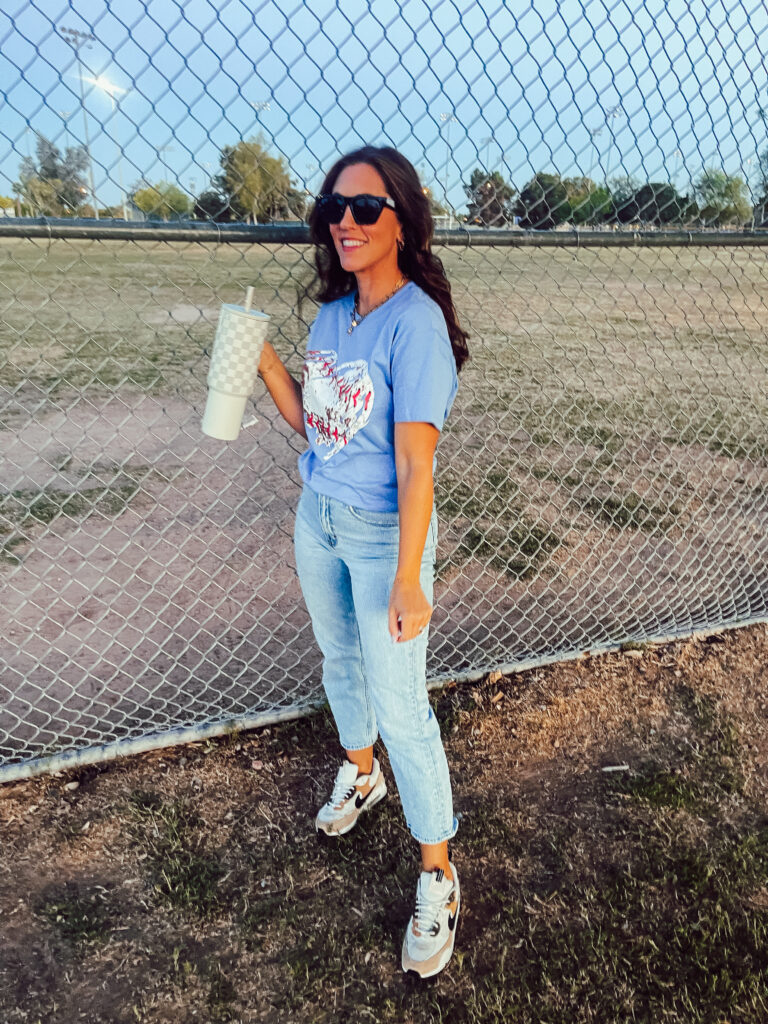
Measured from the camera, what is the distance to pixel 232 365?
180 centimetres

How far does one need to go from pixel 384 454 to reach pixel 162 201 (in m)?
0.89

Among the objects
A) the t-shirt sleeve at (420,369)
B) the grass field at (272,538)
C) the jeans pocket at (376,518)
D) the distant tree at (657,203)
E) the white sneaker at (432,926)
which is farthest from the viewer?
the grass field at (272,538)

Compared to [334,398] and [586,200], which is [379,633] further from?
[586,200]

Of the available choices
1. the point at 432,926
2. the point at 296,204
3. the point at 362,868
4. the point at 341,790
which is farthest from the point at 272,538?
the point at 432,926

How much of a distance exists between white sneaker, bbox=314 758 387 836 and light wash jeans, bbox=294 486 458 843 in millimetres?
372

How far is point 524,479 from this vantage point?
498cm

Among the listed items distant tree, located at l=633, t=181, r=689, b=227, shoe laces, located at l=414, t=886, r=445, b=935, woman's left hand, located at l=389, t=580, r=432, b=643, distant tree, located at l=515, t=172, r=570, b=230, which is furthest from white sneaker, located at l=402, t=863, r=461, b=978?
distant tree, located at l=633, t=181, r=689, b=227

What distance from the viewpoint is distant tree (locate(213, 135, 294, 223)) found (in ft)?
6.11

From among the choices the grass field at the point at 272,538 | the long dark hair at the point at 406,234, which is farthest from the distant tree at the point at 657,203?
the long dark hair at the point at 406,234

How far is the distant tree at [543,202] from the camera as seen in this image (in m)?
2.46

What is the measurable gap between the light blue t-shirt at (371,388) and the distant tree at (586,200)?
106 cm

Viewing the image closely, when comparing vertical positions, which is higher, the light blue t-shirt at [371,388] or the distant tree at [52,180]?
the distant tree at [52,180]

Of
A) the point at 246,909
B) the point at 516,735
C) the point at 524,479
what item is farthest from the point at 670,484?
the point at 246,909

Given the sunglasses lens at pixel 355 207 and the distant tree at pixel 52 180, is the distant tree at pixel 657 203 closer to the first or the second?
the sunglasses lens at pixel 355 207
